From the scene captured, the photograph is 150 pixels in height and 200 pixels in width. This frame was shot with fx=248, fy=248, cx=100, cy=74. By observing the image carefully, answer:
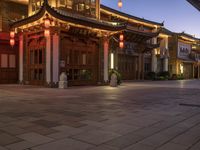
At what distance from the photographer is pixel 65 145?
3.73 m

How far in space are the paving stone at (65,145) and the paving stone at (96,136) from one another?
191 mm

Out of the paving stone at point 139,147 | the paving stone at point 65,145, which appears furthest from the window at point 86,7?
the paving stone at point 139,147

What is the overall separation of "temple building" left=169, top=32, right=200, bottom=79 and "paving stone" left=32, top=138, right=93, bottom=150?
32.6 metres

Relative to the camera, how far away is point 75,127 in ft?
16.0

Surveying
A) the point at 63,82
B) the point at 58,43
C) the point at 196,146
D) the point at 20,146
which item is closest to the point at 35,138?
the point at 20,146

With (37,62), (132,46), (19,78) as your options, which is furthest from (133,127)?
(132,46)

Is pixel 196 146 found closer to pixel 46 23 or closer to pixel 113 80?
pixel 46 23

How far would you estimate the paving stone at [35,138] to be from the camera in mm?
3895

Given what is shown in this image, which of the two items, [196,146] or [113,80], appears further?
[113,80]

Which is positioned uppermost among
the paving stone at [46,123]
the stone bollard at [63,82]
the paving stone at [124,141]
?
the stone bollard at [63,82]

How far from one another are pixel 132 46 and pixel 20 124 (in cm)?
2338

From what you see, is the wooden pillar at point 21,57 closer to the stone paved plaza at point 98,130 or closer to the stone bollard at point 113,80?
the stone bollard at point 113,80

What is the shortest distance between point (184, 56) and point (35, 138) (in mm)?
37392

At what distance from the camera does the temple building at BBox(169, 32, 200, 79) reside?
35844mm
